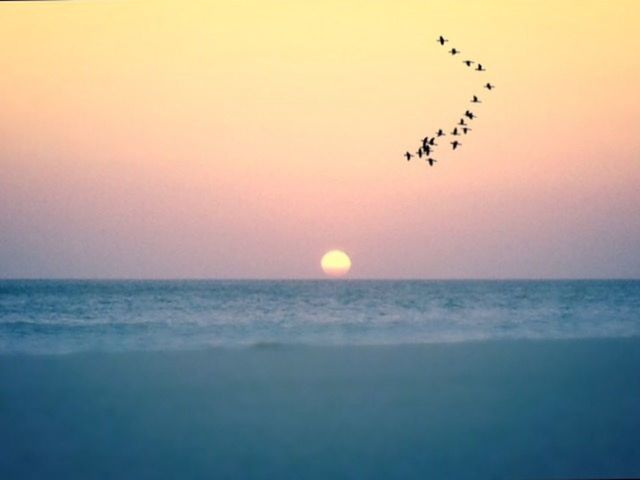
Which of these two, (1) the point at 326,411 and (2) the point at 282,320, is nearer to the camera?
(1) the point at 326,411

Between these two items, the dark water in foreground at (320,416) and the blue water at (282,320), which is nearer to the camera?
the dark water in foreground at (320,416)

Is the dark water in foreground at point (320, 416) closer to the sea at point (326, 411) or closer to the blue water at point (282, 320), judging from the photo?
the sea at point (326, 411)

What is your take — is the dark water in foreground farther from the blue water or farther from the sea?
the blue water

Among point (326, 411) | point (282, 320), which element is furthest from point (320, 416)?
point (282, 320)

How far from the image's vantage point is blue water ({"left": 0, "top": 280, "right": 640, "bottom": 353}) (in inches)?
511

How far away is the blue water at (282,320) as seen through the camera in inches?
→ 511

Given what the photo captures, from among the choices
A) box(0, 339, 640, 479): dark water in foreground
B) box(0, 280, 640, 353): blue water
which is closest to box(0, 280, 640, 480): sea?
box(0, 339, 640, 479): dark water in foreground

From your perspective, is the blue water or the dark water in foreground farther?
the blue water

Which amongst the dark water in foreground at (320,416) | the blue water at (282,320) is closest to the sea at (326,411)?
the dark water in foreground at (320,416)

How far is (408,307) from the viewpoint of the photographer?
24.1 metres

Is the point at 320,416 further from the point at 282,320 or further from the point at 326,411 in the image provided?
the point at 282,320

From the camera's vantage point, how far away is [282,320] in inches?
788

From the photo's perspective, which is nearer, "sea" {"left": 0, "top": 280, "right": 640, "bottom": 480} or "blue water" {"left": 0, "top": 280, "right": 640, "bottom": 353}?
"sea" {"left": 0, "top": 280, "right": 640, "bottom": 480}

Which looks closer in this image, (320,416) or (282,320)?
(320,416)
